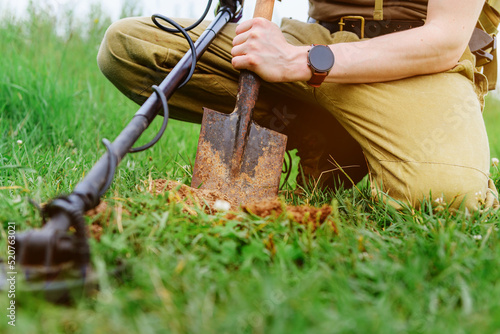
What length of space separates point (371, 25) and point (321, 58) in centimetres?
38

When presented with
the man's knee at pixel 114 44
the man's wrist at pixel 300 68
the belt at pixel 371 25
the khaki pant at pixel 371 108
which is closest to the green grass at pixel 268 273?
the khaki pant at pixel 371 108

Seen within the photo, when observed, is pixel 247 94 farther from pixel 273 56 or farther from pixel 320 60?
pixel 320 60

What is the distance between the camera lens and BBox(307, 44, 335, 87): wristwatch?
1734 millimetres

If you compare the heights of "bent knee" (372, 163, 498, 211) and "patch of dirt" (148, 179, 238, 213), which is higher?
"bent knee" (372, 163, 498, 211)

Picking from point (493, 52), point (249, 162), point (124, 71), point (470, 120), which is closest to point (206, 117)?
point (249, 162)

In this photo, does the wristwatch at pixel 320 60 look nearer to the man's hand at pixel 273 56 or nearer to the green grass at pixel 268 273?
the man's hand at pixel 273 56

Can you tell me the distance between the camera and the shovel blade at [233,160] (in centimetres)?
181

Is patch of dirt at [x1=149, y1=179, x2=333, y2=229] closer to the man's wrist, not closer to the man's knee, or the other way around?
the man's wrist

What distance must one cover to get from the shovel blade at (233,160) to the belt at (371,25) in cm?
58

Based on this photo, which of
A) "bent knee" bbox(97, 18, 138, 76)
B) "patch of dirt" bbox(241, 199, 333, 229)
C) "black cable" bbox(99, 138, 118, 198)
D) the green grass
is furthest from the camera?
"bent knee" bbox(97, 18, 138, 76)

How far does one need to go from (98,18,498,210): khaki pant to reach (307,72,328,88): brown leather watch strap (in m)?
0.11

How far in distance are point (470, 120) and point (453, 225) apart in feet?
2.20

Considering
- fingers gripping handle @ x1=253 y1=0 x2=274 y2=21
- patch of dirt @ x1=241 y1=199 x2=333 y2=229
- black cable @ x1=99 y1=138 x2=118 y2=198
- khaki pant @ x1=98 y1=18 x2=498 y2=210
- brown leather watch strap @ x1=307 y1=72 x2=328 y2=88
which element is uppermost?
fingers gripping handle @ x1=253 y1=0 x2=274 y2=21

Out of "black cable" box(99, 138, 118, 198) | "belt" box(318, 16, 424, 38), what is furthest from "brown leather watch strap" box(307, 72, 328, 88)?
"black cable" box(99, 138, 118, 198)
